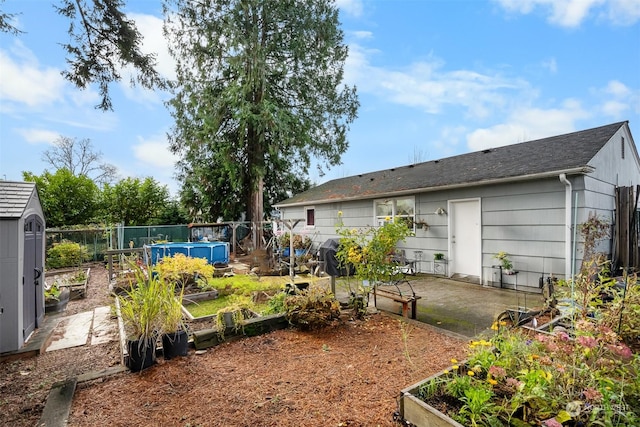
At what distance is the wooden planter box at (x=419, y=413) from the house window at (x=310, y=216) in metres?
11.2

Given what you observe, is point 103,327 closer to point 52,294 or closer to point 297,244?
point 52,294

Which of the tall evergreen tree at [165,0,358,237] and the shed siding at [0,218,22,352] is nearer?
the shed siding at [0,218,22,352]

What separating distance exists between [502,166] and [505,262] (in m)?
2.43

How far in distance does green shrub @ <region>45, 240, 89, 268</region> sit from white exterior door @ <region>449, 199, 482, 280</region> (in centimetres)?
1255

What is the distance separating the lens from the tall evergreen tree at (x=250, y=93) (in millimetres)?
13727

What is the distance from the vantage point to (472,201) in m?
7.61

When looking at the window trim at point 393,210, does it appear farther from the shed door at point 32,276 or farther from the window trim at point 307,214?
the shed door at point 32,276

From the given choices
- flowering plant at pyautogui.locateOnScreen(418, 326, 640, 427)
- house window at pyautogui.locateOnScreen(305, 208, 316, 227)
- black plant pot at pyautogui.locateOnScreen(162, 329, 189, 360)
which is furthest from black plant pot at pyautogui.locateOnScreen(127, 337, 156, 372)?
house window at pyautogui.locateOnScreen(305, 208, 316, 227)

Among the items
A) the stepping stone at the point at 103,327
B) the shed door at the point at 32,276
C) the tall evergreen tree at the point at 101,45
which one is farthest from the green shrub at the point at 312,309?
the tall evergreen tree at the point at 101,45

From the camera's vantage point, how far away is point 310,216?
13.8 meters

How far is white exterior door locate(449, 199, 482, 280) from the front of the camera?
7480 millimetres

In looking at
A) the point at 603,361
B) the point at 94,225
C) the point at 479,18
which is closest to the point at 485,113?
the point at 479,18

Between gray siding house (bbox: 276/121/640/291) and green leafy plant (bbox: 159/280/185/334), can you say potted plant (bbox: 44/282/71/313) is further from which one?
gray siding house (bbox: 276/121/640/291)

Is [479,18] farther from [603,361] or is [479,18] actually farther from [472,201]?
[603,361]
